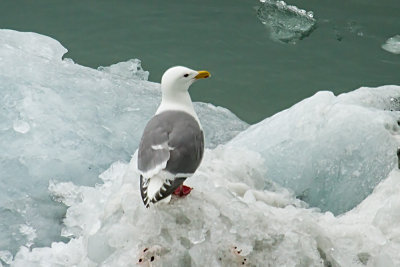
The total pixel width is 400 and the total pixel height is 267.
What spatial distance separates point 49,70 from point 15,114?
2.43ft

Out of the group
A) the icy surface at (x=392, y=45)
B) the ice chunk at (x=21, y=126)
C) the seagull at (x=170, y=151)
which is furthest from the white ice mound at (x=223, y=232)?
the icy surface at (x=392, y=45)

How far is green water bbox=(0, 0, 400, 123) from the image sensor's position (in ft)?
21.0

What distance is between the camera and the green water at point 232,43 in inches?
253

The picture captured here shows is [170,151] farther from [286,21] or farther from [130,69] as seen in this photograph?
[286,21]

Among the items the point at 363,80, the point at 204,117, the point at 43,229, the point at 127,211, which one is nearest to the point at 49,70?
the point at 204,117

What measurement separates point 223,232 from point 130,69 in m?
3.55

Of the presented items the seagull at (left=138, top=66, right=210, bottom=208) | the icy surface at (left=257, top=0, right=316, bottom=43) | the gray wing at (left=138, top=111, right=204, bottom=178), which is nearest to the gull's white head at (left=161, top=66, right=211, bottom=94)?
the seagull at (left=138, top=66, right=210, bottom=208)

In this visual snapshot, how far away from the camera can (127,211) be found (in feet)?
10.1

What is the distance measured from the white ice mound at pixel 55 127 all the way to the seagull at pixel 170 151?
1.08m

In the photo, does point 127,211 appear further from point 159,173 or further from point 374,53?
point 374,53

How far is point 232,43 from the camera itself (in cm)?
695

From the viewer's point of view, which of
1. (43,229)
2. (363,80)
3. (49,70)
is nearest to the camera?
(43,229)

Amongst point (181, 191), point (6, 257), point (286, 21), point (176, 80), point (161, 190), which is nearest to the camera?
point (161, 190)

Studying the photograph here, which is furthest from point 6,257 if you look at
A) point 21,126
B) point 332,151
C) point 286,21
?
point 286,21
